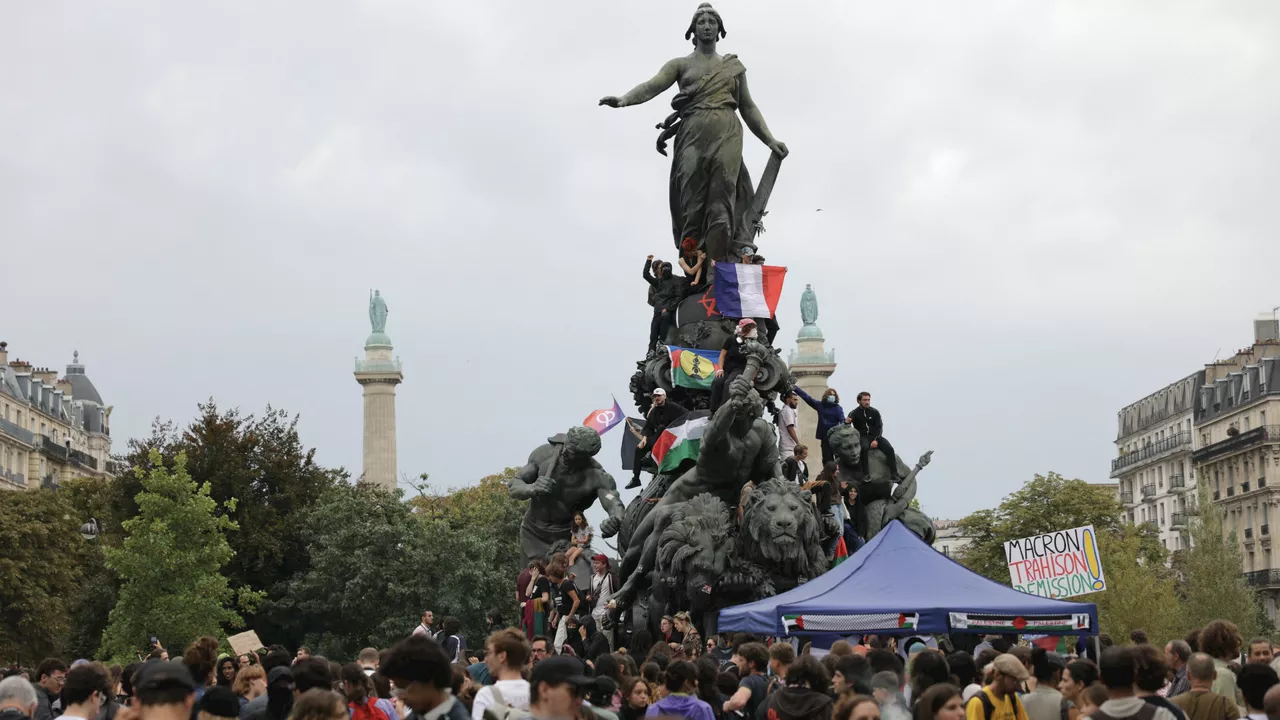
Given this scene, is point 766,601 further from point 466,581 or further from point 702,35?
point 466,581

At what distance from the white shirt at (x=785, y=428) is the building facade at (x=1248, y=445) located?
55.2m

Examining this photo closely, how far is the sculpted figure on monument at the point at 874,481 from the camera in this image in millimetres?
22562

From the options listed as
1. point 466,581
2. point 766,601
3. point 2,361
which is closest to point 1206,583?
point 466,581

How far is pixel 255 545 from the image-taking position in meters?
48.0

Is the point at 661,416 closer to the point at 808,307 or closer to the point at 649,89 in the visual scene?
the point at 649,89

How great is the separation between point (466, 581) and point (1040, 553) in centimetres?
2983

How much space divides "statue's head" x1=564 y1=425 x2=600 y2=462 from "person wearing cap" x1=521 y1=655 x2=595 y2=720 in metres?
16.0

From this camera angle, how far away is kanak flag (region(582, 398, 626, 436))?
23997 millimetres

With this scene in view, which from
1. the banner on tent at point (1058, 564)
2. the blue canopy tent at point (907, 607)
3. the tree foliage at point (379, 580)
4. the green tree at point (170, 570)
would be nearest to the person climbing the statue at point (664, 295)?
the banner on tent at point (1058, 564)

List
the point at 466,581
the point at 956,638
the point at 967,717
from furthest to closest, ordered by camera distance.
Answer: the point at 466,581 → the point at 956,638 → the point at 967,717

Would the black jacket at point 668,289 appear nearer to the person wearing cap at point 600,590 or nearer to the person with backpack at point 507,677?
the person wearing cap at point 600,590

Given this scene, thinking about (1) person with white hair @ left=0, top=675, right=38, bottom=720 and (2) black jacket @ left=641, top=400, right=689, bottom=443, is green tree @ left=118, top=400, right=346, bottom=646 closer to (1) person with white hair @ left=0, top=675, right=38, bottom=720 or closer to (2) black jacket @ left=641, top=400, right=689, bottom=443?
(2) black jacket @ left=641, top=400, right=689, bottom=443

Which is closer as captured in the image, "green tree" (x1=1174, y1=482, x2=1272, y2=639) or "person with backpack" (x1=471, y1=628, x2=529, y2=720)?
"person with backpack" (x1=471, y1=628, x2=529, y2=720)

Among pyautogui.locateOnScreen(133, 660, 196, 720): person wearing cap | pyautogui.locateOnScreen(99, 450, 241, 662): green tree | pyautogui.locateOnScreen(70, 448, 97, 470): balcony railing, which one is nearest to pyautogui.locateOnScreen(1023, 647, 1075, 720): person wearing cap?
pyautogui.locateOnScreen(133, 660, 196, 720): person wearing cap
